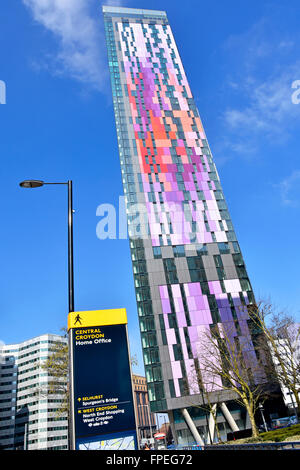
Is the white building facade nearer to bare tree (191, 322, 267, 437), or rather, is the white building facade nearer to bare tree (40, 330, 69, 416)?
bare tree (191, 322, 267, 437)

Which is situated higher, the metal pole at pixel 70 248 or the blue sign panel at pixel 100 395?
the metal pole at pixel 70 248

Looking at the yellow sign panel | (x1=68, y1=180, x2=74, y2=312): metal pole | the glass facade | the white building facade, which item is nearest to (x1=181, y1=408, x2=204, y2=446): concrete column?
the glass facade

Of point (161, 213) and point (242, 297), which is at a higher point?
point (161, 213)

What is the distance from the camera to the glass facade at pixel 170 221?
191ft

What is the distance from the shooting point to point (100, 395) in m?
7.93

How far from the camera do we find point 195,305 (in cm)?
6156

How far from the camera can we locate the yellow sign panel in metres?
8.56

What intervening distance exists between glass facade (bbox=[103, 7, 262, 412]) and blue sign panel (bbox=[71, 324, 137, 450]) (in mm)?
51661

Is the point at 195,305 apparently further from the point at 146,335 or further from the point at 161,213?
the point at 161,213

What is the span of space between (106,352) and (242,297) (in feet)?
Result: 197

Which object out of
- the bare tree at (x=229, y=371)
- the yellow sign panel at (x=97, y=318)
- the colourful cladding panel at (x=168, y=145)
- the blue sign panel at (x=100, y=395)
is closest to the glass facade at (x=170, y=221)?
the colourful cladding panel at (x=168, y=145)

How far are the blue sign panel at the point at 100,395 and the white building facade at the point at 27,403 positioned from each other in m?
124

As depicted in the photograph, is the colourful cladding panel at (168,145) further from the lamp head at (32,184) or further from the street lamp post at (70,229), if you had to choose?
the lamp head at (32,184)
